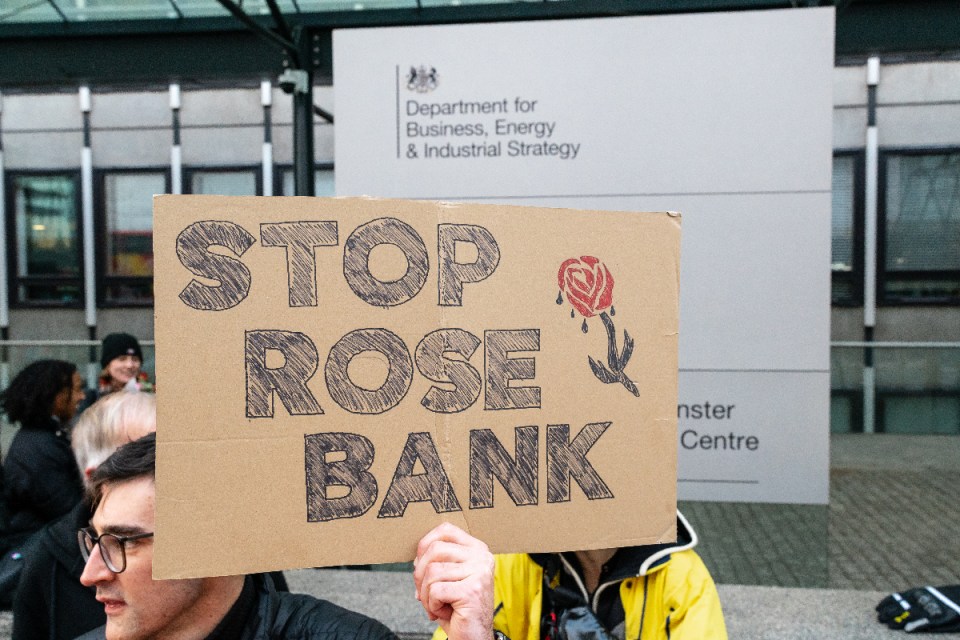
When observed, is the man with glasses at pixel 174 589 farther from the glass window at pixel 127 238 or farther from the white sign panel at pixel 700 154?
the glass window at pixel 127 238

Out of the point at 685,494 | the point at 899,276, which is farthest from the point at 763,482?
the point at 899,276

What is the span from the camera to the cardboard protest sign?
1165 millimetres

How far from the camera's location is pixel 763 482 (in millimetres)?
3350

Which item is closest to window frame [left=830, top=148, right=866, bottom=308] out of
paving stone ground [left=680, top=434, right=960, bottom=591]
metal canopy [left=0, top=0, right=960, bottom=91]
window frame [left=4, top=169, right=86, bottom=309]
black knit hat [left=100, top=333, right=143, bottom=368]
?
metal canopy [left=0, top=0, right=960, bottom=91]

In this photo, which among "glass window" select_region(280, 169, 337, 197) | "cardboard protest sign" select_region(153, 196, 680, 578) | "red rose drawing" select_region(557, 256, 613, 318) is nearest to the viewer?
"cardboard protest sign" select_region(153, 196, 680, 578)

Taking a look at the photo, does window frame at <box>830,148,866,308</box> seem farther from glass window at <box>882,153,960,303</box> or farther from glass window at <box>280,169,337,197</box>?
glass window at <box>280,169,337,197</box>

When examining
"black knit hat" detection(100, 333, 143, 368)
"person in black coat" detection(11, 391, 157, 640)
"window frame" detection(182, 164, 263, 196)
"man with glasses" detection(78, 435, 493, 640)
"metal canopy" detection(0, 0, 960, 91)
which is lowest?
"person in black coat" detection(11, 391, 157, 640)

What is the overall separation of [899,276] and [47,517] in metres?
5.99

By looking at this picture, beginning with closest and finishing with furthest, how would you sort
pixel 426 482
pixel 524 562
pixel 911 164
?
pixel 426 482, pixel 524 562, pixel 911 164

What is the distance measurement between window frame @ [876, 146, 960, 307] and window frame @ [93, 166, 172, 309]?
6.01 m

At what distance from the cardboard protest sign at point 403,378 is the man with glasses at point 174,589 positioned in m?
0.13

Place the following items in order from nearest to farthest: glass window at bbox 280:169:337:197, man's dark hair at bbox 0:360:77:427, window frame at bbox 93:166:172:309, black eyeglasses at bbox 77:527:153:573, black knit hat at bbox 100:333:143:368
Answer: black eyeglasses at bbox 77:527:153:573
man's dark hair at bbox 0:360:77:427
black knit hat at bbox 100:333:143:368
glass window at bbox 280:169:337:197
window frame at bbox 93:166:172:309

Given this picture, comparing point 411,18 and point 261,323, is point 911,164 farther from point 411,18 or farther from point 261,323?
point 261,323

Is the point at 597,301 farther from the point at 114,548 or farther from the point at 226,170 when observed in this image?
the point at 226,170
